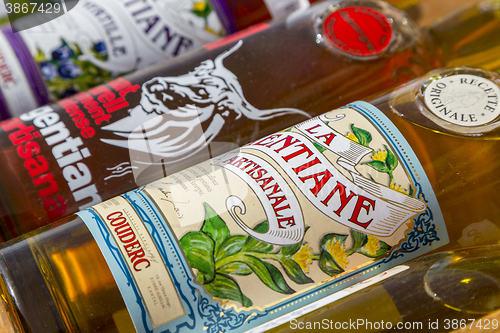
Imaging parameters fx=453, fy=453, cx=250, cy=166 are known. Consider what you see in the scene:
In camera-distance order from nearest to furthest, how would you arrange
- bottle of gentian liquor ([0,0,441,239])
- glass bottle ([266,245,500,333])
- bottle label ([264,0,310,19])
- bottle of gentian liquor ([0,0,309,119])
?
glass bottle ([266,245,500,333]) → bottle of gentian liquor ([0,0,441,239]) → bottle of gentian liquor ([0,0,309,119]) → bottle label ([264,0,310,19])

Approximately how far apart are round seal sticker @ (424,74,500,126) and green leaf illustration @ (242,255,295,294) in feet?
0.78

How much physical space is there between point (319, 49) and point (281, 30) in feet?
0.21

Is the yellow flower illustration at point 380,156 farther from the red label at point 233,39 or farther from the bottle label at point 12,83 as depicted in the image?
the bottle label at point 12,83

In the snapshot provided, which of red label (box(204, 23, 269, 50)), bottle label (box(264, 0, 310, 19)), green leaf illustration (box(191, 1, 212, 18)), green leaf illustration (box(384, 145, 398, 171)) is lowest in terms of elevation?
green leaf illustration (box(384, 145, 398, 171))

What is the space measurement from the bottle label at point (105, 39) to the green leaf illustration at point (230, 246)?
0.38m

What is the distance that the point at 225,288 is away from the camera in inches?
16.8

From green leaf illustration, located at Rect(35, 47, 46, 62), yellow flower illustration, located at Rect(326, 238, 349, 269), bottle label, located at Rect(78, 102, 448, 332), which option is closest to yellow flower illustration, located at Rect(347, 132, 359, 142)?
bottle label, located at Rect(78, 102, 448, 332)

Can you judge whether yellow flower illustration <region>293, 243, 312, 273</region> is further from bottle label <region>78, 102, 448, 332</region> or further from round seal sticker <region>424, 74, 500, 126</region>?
round seal sticker <region>424, 74, 500, 126</region>

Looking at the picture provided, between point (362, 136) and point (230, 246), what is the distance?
176 millimetres

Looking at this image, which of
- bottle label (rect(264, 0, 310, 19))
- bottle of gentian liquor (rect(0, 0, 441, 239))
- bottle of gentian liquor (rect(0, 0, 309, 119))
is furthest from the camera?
bottle label (rect(264, 0, 310, 19))

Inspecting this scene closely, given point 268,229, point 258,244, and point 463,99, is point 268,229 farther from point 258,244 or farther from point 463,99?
point 463,99

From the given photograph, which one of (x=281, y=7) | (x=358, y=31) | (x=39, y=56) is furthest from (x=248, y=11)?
(x=39, y=56)

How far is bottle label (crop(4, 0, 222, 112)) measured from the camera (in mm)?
659

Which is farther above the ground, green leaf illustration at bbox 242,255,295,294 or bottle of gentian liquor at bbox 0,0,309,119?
bottle of gentian liquor at bbox 0,0,309,119
